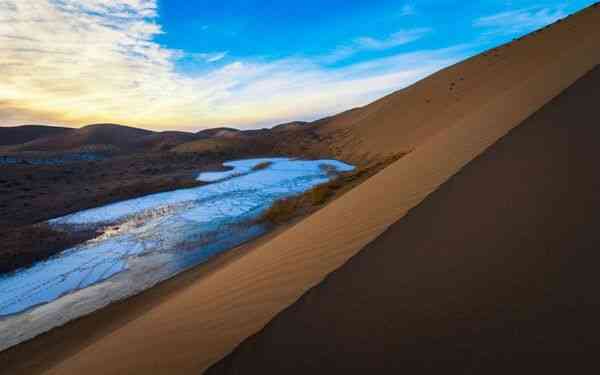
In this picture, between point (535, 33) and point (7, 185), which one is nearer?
point (7, 185)

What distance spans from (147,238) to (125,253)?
98cm

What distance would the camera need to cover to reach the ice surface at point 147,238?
18.4ft

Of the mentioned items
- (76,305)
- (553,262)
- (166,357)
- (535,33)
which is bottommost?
(76,305)

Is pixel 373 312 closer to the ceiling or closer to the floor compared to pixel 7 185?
closer to the floor

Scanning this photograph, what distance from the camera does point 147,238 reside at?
7922mm

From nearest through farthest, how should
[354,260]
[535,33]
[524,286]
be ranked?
[524,286] → [354,260] → [535,33]

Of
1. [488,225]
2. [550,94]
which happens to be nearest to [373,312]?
[488,225]

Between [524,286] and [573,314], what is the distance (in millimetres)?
262

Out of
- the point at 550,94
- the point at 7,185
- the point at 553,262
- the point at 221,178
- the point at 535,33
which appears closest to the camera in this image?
the point at 553,262

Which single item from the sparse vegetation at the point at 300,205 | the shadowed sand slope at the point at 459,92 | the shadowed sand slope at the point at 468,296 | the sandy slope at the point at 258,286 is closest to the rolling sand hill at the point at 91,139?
the shadowed sand slope at the point at 459,92

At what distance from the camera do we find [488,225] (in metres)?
2.48

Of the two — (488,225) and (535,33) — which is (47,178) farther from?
(535,33)

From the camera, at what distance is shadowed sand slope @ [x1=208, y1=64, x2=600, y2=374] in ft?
4.74

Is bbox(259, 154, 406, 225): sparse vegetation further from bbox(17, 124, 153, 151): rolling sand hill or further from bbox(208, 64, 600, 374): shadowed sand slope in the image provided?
bbox(17, 124, 153, 151): rolling sand hill
